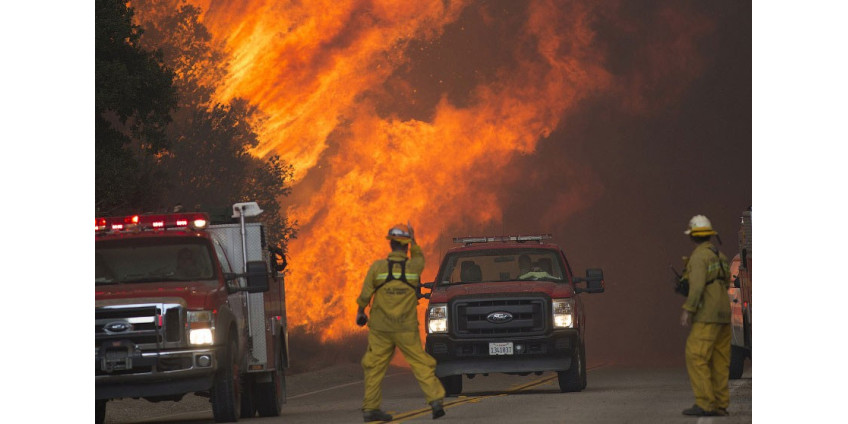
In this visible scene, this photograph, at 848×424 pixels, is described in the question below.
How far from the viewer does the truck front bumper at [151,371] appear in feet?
56.2

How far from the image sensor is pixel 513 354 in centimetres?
2188

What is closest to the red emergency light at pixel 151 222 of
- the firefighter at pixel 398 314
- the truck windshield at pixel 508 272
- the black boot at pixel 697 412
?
the firefighter at pixel 398 314

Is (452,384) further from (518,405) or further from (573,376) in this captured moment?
(518,405)

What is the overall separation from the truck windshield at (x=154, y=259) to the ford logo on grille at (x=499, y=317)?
16.1ft

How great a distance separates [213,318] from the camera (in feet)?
57.7

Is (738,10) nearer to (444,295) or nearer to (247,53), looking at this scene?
(247,53)

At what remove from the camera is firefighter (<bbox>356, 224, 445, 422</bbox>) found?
16453mm

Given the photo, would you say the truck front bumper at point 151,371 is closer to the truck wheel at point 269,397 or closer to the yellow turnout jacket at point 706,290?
the truck wheel at point 269,397

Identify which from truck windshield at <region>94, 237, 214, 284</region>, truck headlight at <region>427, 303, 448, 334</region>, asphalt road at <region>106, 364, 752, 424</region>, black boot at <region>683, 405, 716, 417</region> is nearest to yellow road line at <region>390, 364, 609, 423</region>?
asphalt road at <region>106, 364, 752, 424</region>

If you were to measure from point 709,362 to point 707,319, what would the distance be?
582 millimetres

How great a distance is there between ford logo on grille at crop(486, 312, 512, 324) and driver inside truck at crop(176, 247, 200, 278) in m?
5.02

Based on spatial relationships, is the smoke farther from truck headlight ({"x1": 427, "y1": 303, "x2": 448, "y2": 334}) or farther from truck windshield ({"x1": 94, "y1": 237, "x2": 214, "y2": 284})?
truck windshield ({"x1": 94, "y1": 237, "x2": 214, "y2": 284})

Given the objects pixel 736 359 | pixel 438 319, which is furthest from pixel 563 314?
pixel 736 359

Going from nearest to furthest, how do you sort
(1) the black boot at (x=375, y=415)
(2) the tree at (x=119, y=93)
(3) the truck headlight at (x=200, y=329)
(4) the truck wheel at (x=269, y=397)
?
(1) the black boot at (x=375, y=415) < (3) the truck headlight at (x=200, y=329) < (4) the truck wheel at (x=269, y=397) < (2) the tree at (x=119, y=93)
